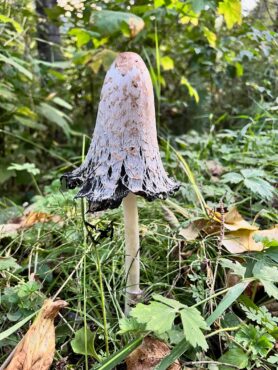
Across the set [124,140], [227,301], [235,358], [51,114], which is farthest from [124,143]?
[51,114]

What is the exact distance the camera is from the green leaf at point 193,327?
757 millimetres

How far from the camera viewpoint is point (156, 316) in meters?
0.81

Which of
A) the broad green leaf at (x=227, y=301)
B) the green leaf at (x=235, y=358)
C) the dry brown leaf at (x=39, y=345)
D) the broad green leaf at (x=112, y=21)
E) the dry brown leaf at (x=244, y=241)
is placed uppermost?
the broad green leaf at (x=112, y=21)

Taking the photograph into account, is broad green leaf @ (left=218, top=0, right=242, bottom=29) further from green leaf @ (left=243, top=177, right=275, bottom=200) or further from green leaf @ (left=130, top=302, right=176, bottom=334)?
green leaf @ (left=130, top=302, right=176, bottom=334)

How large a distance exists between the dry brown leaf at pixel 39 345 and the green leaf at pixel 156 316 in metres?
0.26

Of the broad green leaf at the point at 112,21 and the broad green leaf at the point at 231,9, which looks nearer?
the broad green leaf at the point at 112,21

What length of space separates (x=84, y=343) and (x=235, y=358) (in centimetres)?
36

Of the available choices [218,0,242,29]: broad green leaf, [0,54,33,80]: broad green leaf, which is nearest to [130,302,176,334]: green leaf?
[0,54,33,80]: broad green leaf

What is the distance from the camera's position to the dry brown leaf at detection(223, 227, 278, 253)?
3.97ft

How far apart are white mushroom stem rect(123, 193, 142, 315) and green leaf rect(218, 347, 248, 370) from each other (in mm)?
278

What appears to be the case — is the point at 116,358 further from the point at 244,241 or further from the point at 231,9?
the point at 231,9

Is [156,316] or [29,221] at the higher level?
[156,316]

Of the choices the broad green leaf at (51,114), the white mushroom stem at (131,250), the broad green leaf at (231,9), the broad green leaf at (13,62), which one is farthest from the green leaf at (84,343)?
A: the broad green leaf at (51,114)

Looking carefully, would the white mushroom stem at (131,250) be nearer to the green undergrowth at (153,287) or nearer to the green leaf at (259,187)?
the green undergrowth at (153,287)
